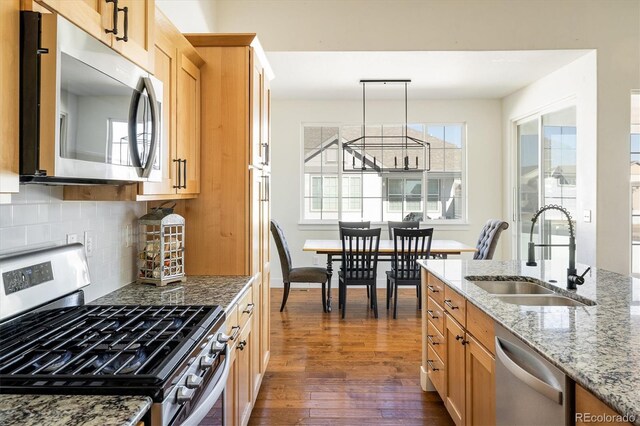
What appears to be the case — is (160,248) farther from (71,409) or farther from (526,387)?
(526,387)

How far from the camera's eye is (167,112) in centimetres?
188

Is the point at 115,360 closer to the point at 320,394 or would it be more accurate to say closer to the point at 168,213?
the point at 168,213

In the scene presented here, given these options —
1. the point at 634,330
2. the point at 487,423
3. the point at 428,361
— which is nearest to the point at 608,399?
the point at 634,330

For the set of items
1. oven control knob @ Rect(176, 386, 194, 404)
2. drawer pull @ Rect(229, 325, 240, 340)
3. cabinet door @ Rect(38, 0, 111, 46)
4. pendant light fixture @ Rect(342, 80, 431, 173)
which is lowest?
drawer pull @ Rect(229, 325, 240, 340)

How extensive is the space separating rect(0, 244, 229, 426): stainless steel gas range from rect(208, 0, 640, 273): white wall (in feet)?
10.1

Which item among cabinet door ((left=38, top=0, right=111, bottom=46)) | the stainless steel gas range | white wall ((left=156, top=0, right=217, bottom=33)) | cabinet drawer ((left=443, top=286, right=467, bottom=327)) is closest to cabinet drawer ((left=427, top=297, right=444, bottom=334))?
cabinet drawer ((left=443, top=286, right=467, bottom=327))

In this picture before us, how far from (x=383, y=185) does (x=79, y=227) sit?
484 cm

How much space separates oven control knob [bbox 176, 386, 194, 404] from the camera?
106cm

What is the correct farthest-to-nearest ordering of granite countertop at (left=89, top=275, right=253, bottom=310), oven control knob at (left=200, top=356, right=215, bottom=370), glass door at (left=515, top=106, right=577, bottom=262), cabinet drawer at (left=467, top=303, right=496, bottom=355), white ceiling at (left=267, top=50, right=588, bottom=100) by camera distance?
glass door at (left=515, top=106, right=577, bottom=262)
white ceiling at (left=267, top=50, right=588, bottom=100)
granite countertop at (left=89, top=275, right=253, bottom=310)
cabinet drawer at (left=467, top=303, right=496, bottom=355)
oven control knob at (left=200, top=356, right=215, bottom=370)

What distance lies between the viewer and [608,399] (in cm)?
92

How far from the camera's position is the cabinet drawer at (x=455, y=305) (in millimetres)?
1978

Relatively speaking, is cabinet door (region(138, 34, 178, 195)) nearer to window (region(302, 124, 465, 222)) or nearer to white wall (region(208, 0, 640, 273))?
white wall (region(208, 0, 640, 273))

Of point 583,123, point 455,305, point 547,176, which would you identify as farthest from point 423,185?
point 455,305

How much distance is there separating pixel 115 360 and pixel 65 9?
36.7 inches
